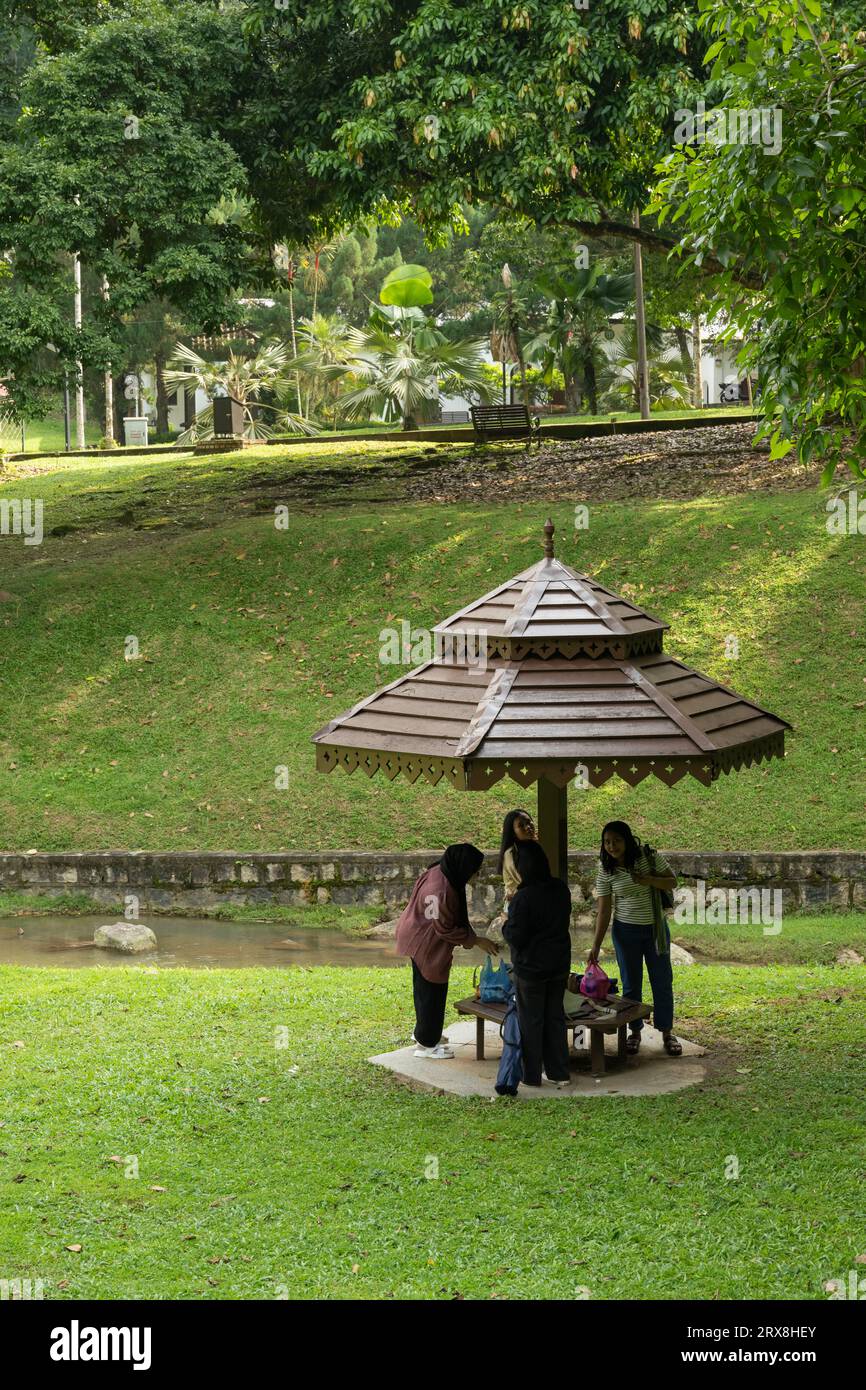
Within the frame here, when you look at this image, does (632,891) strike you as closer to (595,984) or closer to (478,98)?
(595,984)

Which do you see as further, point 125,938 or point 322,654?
point 322,654

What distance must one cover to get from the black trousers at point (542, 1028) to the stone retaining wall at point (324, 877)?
598 cm

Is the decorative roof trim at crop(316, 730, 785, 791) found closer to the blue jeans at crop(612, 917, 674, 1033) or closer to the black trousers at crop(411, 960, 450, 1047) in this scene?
the blue jeans at crop(612, 917, 674, 1033)

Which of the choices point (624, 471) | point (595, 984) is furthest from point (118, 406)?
point (595, 984)

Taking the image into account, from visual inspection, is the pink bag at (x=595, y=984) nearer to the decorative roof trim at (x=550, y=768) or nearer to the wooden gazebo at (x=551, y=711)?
the wooden gazebo at (x=551, y=711)

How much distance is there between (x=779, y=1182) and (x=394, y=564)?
1679 cm

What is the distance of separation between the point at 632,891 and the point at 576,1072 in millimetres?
1248

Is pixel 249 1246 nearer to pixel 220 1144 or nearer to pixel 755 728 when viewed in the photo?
pixel 220 1144

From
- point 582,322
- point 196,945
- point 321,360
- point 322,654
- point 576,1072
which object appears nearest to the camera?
point 576,1072

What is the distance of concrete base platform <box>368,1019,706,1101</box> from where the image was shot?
9.47 metres

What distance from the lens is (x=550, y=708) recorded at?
29.8ft

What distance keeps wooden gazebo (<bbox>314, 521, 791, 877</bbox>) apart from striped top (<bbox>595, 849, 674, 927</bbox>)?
0.35 meters

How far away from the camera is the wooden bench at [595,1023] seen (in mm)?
9602

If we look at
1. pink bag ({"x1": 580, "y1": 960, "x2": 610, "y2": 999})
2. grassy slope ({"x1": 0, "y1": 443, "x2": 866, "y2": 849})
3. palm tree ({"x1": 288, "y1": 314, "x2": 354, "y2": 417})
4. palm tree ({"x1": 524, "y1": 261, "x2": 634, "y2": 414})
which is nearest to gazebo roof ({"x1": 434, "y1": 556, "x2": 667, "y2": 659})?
pink bag ({"x1": 580, "y1": 960, "x2": 610, "y2": 999})
